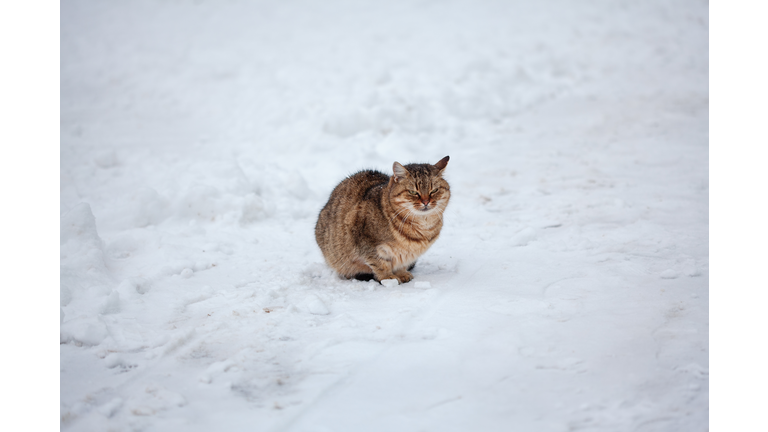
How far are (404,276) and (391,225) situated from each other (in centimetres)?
40

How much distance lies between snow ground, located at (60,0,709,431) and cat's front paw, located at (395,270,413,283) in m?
0.22

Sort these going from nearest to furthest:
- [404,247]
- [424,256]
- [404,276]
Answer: [404,247] < [404,276] < [424,256]

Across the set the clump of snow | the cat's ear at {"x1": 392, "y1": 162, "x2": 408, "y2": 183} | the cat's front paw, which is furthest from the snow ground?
the cat's ear at {"x1": 392, "y1": 162, "x2": 408, "y2": 183}

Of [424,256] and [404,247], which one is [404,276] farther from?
[424,256]

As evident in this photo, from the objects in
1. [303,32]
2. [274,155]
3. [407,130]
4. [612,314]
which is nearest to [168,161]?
[274,155]

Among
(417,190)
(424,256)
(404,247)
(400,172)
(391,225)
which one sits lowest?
(424,256)

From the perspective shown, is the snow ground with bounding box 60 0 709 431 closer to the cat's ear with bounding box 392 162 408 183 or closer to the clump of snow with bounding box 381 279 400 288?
the clump of snow with bounding box 381 279 400 288

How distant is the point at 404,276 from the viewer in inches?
149

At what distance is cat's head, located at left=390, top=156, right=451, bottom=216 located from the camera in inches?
141

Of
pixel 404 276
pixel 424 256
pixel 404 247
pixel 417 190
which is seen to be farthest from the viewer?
pixel 424 256

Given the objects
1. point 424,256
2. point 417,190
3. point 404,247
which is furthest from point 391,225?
point 424,256

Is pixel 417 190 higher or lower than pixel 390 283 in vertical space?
higher

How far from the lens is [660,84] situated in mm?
9266

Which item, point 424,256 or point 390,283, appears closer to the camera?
point 390,283
